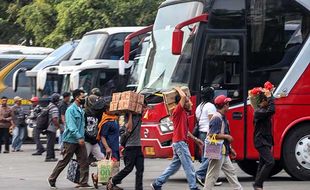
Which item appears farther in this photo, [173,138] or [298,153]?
[298,153]

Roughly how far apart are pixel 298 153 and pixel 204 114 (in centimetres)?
214

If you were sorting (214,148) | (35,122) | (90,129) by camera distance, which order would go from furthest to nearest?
(35,122) < (90,129) < (214,148)

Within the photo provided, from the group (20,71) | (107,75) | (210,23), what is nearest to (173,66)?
(210,23)

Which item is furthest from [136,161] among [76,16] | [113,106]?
[76,16]

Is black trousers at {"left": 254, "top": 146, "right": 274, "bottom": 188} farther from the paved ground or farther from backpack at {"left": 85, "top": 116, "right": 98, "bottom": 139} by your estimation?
backpack at {"left": 85, "top": 116, "right": 98, "bottom": 139}

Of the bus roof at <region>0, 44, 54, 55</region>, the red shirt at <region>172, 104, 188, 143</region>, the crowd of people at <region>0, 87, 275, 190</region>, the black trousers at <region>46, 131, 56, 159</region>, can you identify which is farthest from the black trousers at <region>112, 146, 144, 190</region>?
the bus roof at <region>0, 44, 54, 55</region>

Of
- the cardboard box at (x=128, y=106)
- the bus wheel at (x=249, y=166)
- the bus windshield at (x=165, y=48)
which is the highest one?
the bus windshield at (x=165, y=48)

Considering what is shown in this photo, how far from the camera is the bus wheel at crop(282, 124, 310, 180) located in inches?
650

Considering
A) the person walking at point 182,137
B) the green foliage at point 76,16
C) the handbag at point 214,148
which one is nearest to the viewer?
the handbag at point 214,148

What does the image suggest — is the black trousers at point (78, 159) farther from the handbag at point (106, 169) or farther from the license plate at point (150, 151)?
the license plate at point (150, 151)

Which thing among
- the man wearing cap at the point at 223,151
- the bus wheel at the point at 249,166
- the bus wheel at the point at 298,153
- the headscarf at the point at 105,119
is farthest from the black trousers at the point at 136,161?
the bus wheel at the point at 249,166

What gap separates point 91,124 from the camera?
53.5 feet

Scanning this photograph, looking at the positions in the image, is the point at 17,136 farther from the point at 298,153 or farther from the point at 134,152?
the point at 134,152

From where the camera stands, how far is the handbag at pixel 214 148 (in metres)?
13.3
